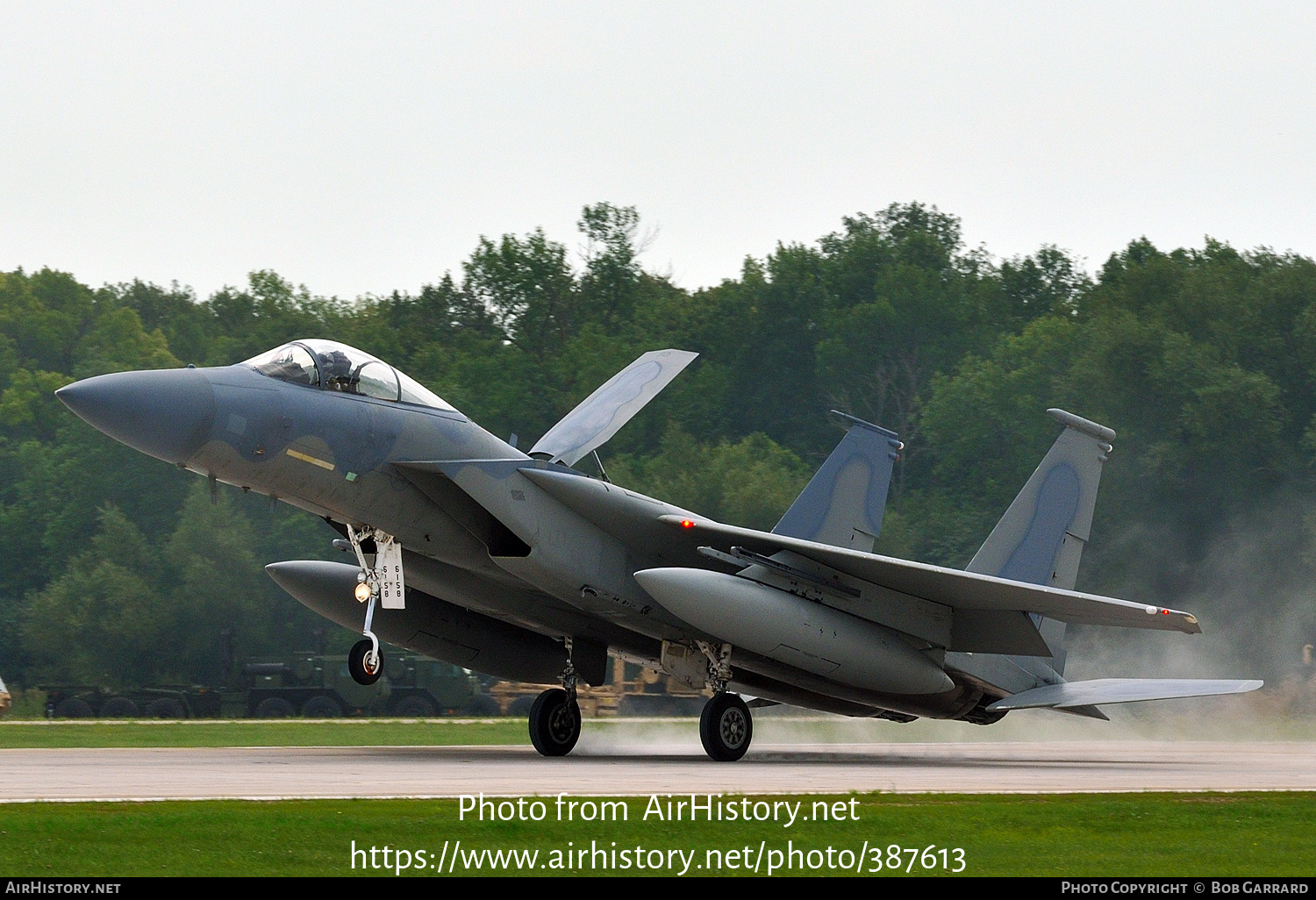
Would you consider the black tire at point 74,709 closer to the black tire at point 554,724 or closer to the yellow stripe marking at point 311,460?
the black tire at point 554,724

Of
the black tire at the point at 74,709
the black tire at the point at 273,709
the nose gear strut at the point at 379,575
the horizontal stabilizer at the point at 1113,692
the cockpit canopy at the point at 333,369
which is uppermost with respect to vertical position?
the cockpit canopy at the point at 333,369

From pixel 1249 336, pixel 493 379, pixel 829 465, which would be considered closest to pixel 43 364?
pixel 493 379

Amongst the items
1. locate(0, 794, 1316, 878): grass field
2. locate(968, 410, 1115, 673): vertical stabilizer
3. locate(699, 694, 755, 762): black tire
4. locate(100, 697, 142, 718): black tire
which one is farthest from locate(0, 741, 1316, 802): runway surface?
locate(100, 697, 142, 718): black tire

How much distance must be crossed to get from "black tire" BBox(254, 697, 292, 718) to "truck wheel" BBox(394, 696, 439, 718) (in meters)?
2.04

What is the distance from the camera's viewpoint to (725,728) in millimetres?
13898

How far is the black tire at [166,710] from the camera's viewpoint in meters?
28.0

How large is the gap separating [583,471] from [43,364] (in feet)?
148

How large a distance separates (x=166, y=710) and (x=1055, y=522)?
58.9 feet

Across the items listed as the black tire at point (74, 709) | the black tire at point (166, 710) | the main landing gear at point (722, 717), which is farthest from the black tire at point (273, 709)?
the main landing gear at point (722, 717)

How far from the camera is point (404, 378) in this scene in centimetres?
1343

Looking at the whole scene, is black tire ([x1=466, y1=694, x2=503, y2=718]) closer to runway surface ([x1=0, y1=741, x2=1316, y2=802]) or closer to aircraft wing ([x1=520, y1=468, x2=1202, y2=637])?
runway surface ([x1=0, y1=741, x2=1316, y2=802])

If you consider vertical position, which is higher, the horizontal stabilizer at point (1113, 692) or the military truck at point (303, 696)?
the horizontal stabilizer at point (1113, 692)

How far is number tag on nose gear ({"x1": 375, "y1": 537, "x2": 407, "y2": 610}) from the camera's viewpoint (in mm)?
12984

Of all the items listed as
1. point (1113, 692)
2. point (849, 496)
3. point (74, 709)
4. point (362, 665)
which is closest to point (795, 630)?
point (849, 496)
